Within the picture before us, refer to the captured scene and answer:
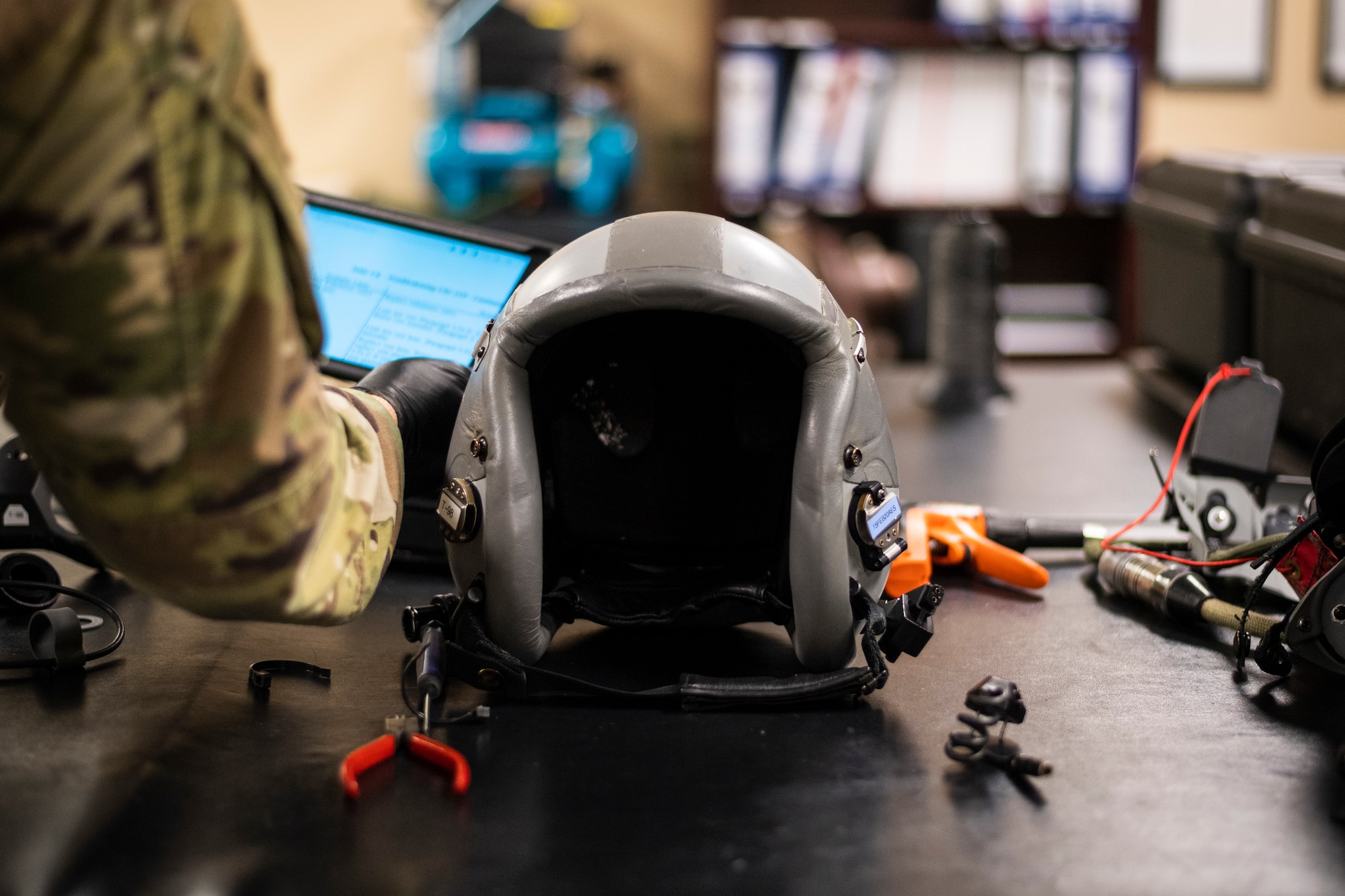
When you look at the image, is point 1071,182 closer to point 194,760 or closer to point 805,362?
point 805,362

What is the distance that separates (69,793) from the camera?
0.67 m

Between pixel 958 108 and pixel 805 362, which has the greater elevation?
pixel 958 108

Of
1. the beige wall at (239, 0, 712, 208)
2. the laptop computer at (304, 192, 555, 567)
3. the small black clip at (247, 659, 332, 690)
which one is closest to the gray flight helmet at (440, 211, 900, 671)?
the small black clip at (247, 659, 332, 690)

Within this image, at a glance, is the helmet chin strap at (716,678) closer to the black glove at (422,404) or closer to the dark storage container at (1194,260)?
the black glove at (422,404)

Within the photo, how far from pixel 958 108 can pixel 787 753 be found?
7.34 feet

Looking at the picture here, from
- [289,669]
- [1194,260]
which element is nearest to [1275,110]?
[1194,260]

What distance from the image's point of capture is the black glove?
85 cm

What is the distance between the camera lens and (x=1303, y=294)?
4.35 ft

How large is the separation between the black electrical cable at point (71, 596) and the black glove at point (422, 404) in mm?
235

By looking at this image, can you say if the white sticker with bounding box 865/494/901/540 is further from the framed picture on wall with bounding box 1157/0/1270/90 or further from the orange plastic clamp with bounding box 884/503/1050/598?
the framed picture on wall with bounding box 1157/0/1270/90

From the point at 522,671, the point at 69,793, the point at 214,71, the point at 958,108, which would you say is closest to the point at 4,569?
the point at 69,793

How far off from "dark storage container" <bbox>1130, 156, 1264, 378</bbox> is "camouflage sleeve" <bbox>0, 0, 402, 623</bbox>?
128 cm

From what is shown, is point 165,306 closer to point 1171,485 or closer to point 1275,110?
point 1171,485

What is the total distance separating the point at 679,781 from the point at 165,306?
0.37m
